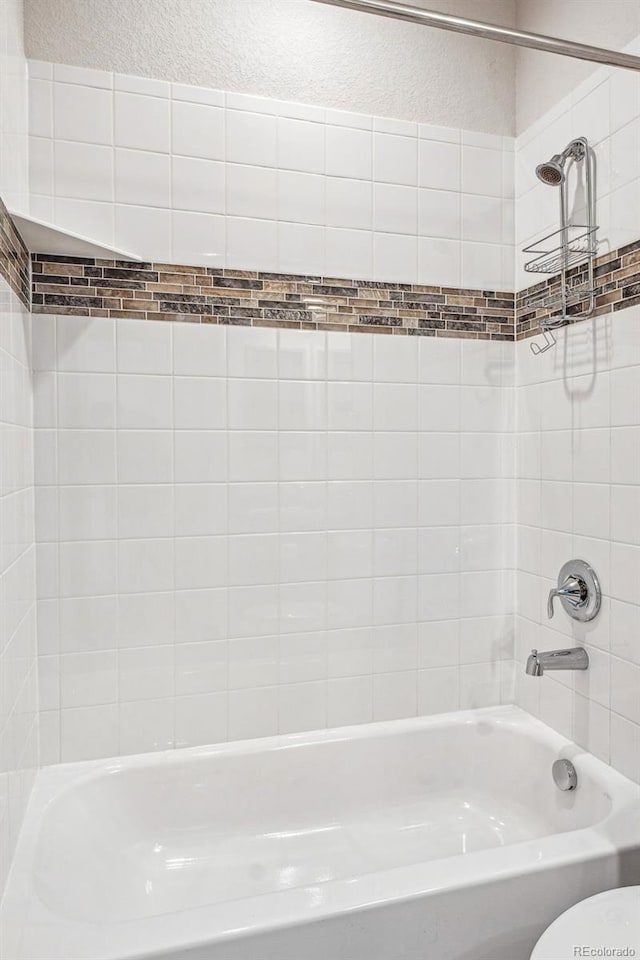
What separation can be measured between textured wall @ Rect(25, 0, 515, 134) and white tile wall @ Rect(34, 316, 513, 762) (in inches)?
29.2

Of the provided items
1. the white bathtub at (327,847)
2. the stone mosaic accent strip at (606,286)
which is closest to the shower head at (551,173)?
the stone mosaic accent strip at (606,286)

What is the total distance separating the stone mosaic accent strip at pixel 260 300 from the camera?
181 centimetres

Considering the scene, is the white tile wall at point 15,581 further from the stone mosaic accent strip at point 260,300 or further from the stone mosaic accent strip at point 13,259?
the stone mosaic accent strip at point 260,300

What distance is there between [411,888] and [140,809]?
2.92 feet

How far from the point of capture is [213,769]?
1.91 metres

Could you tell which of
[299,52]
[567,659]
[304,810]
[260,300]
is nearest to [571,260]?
[260,300]

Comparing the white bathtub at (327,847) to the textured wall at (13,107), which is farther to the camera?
the textured wall at (13,107)

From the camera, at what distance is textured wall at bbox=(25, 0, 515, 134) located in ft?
5.93

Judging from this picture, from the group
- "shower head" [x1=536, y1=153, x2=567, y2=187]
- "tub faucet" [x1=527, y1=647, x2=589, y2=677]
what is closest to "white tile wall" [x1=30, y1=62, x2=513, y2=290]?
"shower head" [x1=536, y1=153, x2=567, y2=187]

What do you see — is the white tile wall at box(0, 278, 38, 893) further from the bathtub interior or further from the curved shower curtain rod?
the curved shower curtain rod

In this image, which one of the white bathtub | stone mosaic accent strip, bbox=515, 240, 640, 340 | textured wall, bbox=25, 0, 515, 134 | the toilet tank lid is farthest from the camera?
textured wall, bbox=25, 0, 515, 134

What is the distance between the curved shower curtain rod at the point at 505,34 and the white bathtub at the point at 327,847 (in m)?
1.76

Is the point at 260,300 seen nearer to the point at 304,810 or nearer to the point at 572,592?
the point at 572,592


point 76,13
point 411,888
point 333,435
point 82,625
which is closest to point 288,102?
point 76,13
